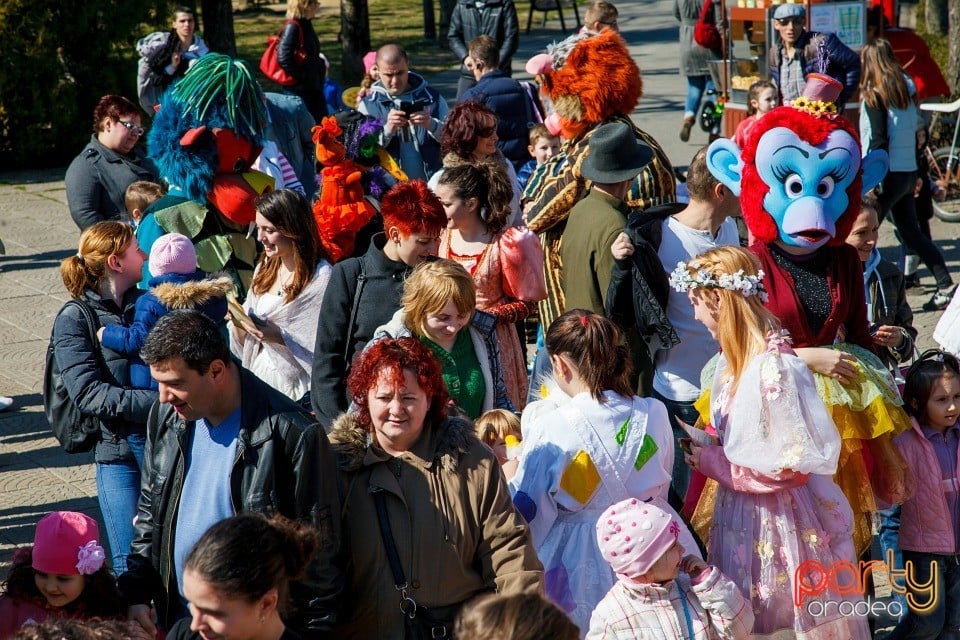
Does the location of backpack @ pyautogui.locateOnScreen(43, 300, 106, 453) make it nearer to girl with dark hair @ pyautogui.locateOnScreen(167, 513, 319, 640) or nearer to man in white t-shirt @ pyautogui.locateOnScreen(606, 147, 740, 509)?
girl with dark hair @ pyautogui.locateOnScreen(167, 513, 319, 640)

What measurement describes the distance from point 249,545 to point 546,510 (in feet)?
3.90

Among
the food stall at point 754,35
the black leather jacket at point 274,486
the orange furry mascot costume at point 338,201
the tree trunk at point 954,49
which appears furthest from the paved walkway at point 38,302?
the tree trunk at point 954,49

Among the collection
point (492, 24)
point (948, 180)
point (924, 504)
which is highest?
point (492, 24)

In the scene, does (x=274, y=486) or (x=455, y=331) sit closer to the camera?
(x=274, y=486)

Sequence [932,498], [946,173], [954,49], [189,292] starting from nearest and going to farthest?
[932,498] < [189,292] < [946,173] < [954,49]

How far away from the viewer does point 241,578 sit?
298 cm

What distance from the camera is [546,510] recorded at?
390 centimetres

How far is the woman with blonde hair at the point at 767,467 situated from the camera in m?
4.07

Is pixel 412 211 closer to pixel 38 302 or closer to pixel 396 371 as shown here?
pixel 396 371

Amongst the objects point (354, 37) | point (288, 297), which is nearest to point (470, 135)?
point (288, 297)

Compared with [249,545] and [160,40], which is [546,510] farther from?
[160,40]

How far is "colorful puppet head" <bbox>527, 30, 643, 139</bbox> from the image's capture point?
617 centimetres

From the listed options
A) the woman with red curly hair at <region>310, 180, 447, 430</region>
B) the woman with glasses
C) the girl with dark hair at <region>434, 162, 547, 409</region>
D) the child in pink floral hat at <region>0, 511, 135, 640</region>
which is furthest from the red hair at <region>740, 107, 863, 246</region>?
the woman with glasses

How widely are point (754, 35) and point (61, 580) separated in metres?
9.89
